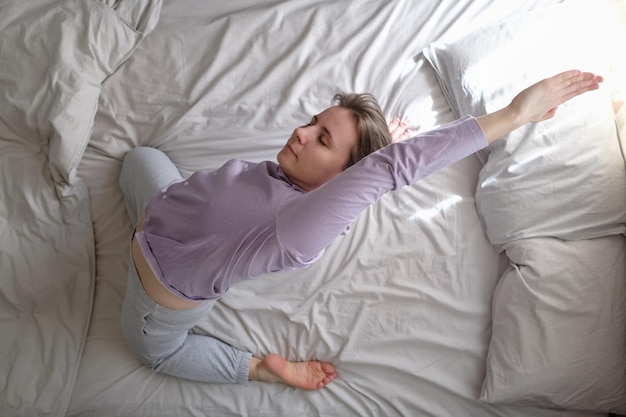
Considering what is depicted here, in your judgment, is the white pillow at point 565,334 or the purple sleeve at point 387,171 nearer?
the purple sleeve at point 387,171

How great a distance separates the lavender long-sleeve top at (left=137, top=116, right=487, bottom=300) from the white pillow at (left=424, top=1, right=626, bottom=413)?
570 millimetres

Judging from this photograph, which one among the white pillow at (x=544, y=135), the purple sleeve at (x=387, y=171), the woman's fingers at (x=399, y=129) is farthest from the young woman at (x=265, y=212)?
the white pillow at (x=544, y=135)

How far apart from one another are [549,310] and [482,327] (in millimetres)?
172

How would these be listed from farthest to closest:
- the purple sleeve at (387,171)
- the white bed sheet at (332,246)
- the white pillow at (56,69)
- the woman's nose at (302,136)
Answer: the white pillow at (56,69), the white bed sheet at (332,246), the woman's nose at (302,136), the purple sleeve at (387,171)

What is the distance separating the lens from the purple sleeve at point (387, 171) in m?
0.87

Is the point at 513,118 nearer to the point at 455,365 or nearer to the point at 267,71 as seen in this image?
the point at 455,365

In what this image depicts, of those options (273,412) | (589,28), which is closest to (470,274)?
(273,412)

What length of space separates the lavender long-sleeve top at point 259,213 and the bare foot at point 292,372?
0.26 m

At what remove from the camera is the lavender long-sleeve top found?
88 cm

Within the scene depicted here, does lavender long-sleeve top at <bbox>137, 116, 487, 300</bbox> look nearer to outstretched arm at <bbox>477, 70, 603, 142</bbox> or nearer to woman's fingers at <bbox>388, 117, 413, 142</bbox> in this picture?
outstretched arm at <bbox>477, 70, 603, 142</bbox>

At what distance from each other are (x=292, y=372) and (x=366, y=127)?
0.62m

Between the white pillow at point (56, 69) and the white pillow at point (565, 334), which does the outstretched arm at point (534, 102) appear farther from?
the white pillow at point (56, 69)

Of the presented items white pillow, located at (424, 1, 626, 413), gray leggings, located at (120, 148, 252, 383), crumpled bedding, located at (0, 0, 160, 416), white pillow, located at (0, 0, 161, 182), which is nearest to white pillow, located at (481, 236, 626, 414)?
white pillow, located at (424, 1, 626, 413)

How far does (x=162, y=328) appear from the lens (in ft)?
4.04
